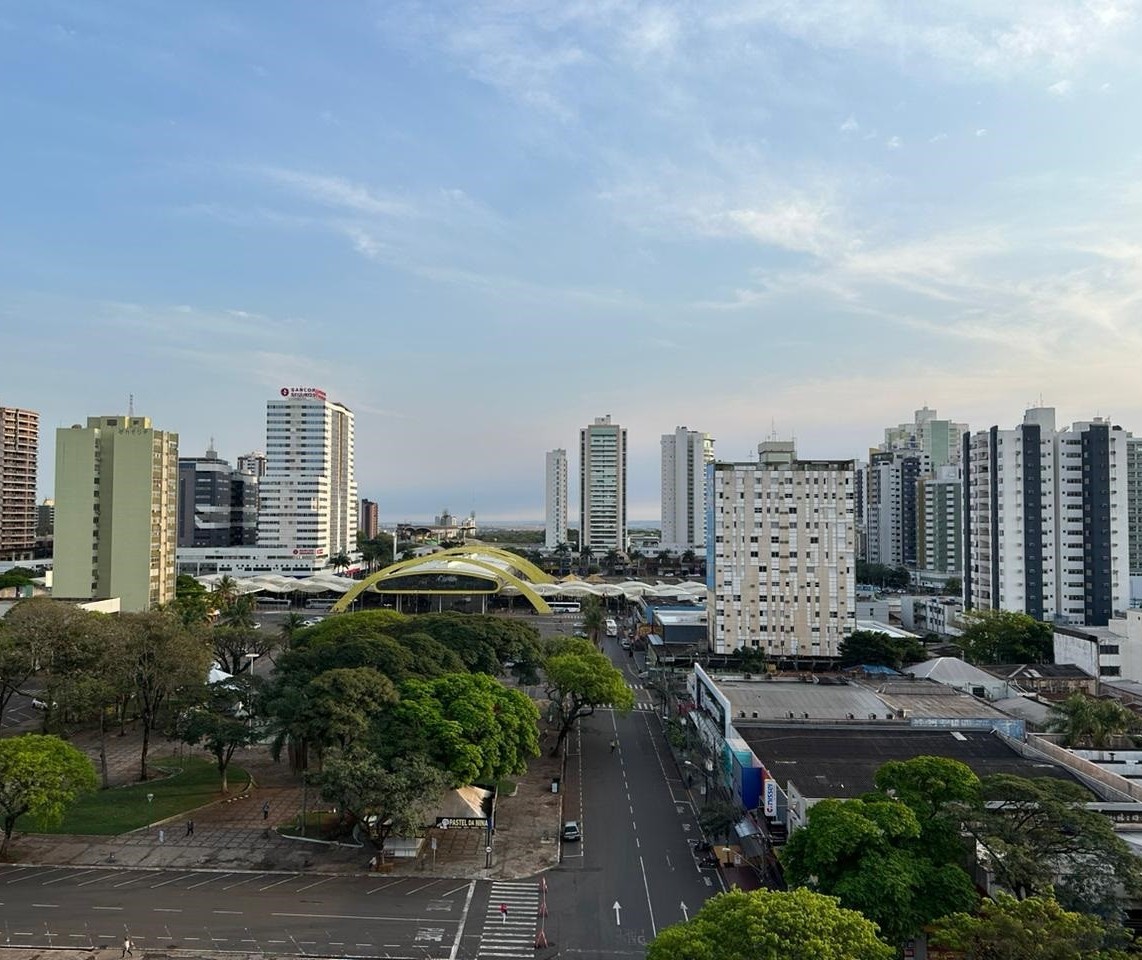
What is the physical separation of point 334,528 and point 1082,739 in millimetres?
140493

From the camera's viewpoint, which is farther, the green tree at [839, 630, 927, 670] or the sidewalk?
the green tree at [839, 630, 927, 670]

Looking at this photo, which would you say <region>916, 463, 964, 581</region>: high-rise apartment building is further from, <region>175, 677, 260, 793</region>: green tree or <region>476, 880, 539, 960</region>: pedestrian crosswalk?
<region>476, 880, 539, 960</region>: pedestrian crosswalk

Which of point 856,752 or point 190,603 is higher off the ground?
point 190,603

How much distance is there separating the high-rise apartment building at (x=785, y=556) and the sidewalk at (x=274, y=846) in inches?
1530

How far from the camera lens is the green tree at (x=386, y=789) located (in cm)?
3238

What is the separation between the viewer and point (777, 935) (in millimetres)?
18172

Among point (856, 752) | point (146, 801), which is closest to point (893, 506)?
point (856, 752)

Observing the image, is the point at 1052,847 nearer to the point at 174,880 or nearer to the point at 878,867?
the point at 878,867

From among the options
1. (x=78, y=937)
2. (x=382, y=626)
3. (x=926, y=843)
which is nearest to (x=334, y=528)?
(x=382, y=626)

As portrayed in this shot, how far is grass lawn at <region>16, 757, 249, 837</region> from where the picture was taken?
38.6 metres

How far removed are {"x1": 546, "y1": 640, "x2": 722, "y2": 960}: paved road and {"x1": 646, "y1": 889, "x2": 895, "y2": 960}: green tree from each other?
9284mm

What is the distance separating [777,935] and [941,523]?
474 feet

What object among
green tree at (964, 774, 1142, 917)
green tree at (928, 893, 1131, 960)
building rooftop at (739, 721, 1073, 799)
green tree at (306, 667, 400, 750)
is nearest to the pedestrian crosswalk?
green tree at (306, 667, 400, 750)

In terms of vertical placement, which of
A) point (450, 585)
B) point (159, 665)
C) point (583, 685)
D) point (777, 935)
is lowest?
point (450, 585)
